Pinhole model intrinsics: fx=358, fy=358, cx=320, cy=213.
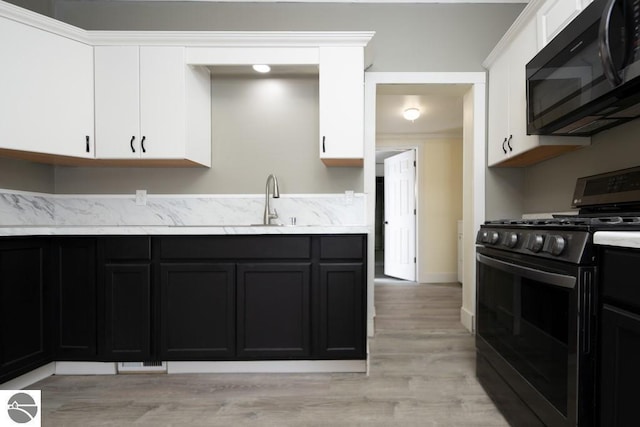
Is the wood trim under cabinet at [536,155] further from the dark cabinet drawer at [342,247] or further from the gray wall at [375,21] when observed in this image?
the dark cabinet drawer at [342,247]

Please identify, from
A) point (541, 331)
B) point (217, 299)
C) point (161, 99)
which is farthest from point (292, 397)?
point (161, 99)

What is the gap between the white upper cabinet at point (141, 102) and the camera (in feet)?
7.86

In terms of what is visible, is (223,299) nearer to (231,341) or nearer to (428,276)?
(231,341)

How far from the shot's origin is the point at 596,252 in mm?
1150

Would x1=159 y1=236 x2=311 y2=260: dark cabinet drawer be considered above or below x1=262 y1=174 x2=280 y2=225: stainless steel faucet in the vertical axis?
below

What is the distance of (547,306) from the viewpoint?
136 centimetres

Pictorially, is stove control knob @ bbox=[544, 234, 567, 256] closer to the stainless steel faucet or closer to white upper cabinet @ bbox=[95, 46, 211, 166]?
the stainless steel faucet

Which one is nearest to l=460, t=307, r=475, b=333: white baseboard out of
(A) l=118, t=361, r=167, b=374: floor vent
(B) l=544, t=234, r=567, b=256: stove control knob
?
(B) l=544, t=234, r=567, b=256: stove control knob

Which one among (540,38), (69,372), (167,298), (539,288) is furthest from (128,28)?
(539,288)

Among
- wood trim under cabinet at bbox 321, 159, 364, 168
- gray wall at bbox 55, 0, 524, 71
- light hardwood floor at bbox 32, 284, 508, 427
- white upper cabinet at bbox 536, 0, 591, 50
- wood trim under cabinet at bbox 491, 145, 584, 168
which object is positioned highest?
gray wall at bbox 55, 0, 524, 71

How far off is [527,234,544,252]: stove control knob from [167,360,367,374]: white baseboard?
1.23m

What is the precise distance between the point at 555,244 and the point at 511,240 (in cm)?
32

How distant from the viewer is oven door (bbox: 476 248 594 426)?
3.83ft

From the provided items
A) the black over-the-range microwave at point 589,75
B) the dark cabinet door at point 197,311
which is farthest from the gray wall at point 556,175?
the dark cabinet door at point 197,311
